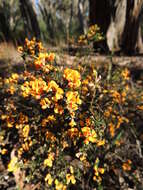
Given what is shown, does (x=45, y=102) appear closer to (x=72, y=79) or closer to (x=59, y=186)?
(x=72, y=79)

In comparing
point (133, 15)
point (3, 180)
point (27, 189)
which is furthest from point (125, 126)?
point (133, 15)

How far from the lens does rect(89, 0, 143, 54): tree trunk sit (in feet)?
12.1

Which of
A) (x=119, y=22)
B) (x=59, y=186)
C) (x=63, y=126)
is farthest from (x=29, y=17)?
(x=59, y=186)

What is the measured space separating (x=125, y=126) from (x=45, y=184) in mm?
1301

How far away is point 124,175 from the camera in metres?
1.91

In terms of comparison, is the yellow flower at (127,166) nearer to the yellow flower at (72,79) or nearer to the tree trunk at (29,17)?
the yellow flower at (72,79)

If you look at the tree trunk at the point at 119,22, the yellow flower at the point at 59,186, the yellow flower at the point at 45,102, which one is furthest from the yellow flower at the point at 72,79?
the tree trunk at the point at 119,22

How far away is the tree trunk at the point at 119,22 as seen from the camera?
12.1 ft

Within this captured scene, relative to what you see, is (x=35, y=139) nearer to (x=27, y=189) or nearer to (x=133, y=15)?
(x=27, y=189)

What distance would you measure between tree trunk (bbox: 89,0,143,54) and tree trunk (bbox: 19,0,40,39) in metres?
1.60

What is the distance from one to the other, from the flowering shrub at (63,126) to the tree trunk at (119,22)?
7.40ft

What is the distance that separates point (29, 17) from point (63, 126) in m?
4.03

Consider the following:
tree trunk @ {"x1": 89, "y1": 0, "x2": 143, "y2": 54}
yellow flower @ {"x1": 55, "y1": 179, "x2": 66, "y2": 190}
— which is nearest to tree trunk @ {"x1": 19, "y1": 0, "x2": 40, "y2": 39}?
tree trunk @ {"x1": 89, "y1": 0, "x2": 143, "y2": 54}

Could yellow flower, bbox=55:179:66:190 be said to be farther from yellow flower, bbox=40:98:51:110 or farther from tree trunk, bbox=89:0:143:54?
tree trunk, bbox=89:0:143:54
